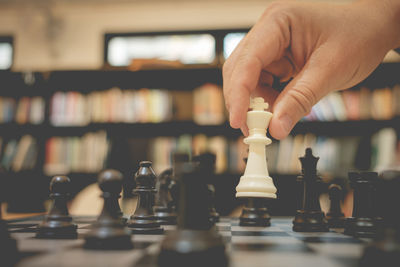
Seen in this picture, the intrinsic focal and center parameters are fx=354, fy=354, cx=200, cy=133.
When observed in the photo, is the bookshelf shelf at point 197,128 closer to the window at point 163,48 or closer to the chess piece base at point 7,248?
the window at point 163,48

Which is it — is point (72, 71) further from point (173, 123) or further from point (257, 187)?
point (257, 187)

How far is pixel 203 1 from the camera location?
16.1ft

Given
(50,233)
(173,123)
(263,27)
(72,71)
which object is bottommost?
(50,233)

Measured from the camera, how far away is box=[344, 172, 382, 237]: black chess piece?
3.53ft

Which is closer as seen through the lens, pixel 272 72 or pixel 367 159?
pixel 272 72

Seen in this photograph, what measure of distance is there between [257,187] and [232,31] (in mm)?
3874

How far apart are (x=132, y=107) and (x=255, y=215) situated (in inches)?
117

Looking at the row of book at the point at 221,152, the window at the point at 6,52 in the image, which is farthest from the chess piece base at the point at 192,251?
the window at the point at 6,52

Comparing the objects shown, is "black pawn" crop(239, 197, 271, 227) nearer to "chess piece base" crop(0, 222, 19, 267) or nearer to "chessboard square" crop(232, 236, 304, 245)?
"chessboard square" crop(232, 236, 304, 245)

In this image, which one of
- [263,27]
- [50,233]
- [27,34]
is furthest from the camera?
[27,34]

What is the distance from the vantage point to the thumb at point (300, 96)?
1.36m

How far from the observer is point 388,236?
70 centimetres

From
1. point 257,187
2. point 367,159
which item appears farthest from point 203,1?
point 257,187

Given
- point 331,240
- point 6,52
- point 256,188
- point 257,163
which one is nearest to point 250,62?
point 257,163
